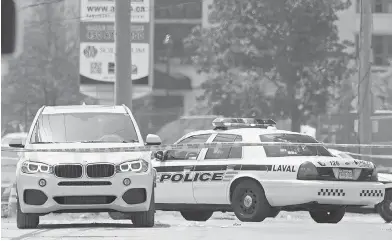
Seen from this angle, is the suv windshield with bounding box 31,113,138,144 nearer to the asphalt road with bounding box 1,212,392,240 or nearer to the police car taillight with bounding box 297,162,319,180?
the asphalt road with bounding box 1,212,392,240

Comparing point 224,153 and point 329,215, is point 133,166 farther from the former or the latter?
point 329,215

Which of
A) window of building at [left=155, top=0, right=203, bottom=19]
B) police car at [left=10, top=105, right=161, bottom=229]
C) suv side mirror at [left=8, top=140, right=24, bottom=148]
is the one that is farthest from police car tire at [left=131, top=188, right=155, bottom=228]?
window of building at [left=155, top=0, right=203, bottom=19]

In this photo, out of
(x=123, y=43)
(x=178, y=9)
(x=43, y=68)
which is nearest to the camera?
(x=123, y=43)

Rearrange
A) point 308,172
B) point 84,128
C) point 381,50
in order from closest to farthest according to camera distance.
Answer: point 84,128 → point 308,172 → point 381,50

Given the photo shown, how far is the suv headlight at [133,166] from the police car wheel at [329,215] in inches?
165

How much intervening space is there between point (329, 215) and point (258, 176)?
1848mm

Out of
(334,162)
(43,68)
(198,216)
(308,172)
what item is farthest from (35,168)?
(43,68)

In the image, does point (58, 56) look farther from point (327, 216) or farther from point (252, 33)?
point (327, 216)

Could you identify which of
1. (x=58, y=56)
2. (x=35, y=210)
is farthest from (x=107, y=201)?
(x=58, y=56)

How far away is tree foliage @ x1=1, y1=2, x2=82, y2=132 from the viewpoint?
33594 mm

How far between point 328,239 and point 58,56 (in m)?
24.0

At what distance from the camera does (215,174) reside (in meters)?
16.1

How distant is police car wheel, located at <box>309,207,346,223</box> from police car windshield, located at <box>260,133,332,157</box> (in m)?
1.20

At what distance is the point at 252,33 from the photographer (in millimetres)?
26797
